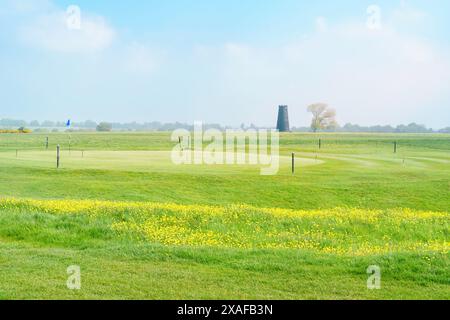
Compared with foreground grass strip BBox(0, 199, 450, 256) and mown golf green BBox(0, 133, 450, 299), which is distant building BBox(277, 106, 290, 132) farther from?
foreground grass strip BBox(0, 199, 450, 256)

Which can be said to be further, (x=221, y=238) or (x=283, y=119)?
(x=283, y=119)

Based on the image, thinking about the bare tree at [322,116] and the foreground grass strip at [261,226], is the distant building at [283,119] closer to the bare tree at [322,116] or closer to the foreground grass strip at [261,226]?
the bare tree at [322,116]

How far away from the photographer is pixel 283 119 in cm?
16700

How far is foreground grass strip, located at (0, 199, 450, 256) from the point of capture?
1355cm

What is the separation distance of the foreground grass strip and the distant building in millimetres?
147766

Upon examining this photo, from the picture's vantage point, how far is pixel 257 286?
879cm

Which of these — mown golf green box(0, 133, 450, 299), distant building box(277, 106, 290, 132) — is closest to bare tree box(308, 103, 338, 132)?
distant building box(277, 106, 290, 132)

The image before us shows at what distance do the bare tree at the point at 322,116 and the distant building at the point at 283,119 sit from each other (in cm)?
2463

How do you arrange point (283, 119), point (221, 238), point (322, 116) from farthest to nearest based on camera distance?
point (283, 119), point (322, 116), point (221, 238)

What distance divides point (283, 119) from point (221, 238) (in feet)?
508

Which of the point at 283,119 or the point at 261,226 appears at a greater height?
the point at 283,119

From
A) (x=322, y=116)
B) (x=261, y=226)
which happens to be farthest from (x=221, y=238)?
(x=322, y=116)

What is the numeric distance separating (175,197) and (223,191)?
2.74 m

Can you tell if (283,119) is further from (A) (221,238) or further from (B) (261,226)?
(A) (221,238)
